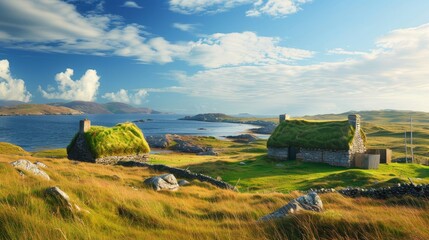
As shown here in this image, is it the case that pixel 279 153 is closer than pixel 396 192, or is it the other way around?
pixel 396 192

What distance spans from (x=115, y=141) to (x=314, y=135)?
2629cm

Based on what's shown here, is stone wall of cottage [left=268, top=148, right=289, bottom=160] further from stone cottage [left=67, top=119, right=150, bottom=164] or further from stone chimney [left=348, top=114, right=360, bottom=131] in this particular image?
stone cottage [left=67, top=119, right=150, bottom=164]

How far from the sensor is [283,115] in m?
48.9

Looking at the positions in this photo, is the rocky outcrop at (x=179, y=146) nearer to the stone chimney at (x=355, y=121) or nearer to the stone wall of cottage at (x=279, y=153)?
the stone wall of cottage at (x=279, y=153)

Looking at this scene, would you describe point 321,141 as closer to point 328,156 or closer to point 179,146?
point 328,156

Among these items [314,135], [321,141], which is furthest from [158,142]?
[321,141]

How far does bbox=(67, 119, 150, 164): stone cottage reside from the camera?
39.3 m

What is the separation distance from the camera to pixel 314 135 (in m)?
39.5

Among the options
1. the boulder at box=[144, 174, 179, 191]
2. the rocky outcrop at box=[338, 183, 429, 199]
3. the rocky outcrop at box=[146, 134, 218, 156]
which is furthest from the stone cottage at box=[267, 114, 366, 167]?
the rocky outcrop at box=[146, 134, 218, 156]

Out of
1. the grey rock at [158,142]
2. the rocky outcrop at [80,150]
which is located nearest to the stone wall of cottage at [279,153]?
the rocky outcrop at [80,150]

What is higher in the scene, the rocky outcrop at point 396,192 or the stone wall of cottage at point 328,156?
the rocky outcrop at point 396,192

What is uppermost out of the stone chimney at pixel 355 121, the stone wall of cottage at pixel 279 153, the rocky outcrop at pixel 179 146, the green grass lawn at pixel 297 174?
the stone chimney at pixel 355 121

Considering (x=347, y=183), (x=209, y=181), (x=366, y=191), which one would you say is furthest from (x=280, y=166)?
(x=366, y=191)

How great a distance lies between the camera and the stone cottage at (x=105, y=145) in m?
39.3
